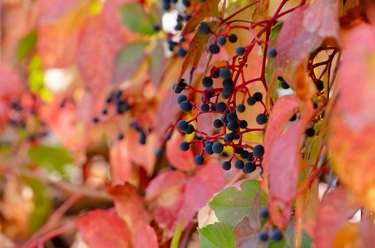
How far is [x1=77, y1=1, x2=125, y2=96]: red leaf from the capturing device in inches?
42.1

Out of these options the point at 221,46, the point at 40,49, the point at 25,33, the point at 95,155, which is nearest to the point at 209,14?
the point at 221,46

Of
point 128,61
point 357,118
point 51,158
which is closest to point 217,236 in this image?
point 357,118

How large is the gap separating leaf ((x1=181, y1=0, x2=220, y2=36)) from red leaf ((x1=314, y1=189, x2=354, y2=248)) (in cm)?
25

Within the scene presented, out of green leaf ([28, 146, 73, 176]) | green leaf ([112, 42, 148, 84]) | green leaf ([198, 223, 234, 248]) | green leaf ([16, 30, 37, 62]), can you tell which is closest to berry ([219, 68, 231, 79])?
green leaf ([198, 223, 234, 248])

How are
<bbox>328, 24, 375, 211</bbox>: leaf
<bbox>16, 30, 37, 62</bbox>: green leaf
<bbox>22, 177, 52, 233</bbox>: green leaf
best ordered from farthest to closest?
<bbox>22, 177, 52, 233</bbox>: green leaf
<bbox>16, 30, 37, 62</bbox>: green leaf
<bbox>328, 24, 375, 211</bbox>: leaf

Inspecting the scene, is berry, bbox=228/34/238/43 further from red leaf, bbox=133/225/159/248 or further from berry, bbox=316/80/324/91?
red leaf, bbox=133/225/159/248

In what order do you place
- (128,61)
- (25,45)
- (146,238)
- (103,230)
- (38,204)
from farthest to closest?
(38,204) → (25,45) → (128,61) → (103,230) → (146,238)

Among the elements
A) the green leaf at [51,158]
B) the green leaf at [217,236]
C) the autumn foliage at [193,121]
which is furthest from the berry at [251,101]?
the green leaf at [51,158]

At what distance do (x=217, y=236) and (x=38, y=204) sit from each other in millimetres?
1052

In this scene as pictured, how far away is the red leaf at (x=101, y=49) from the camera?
1068mm

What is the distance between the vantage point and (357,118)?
13.0 inches

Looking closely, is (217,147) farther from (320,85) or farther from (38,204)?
(38,204)

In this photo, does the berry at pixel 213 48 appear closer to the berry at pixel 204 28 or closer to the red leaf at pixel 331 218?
the berry at pixel 204 28

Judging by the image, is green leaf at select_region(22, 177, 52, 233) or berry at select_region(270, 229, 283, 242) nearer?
berry at select_region(270, 229, 283, 242)
